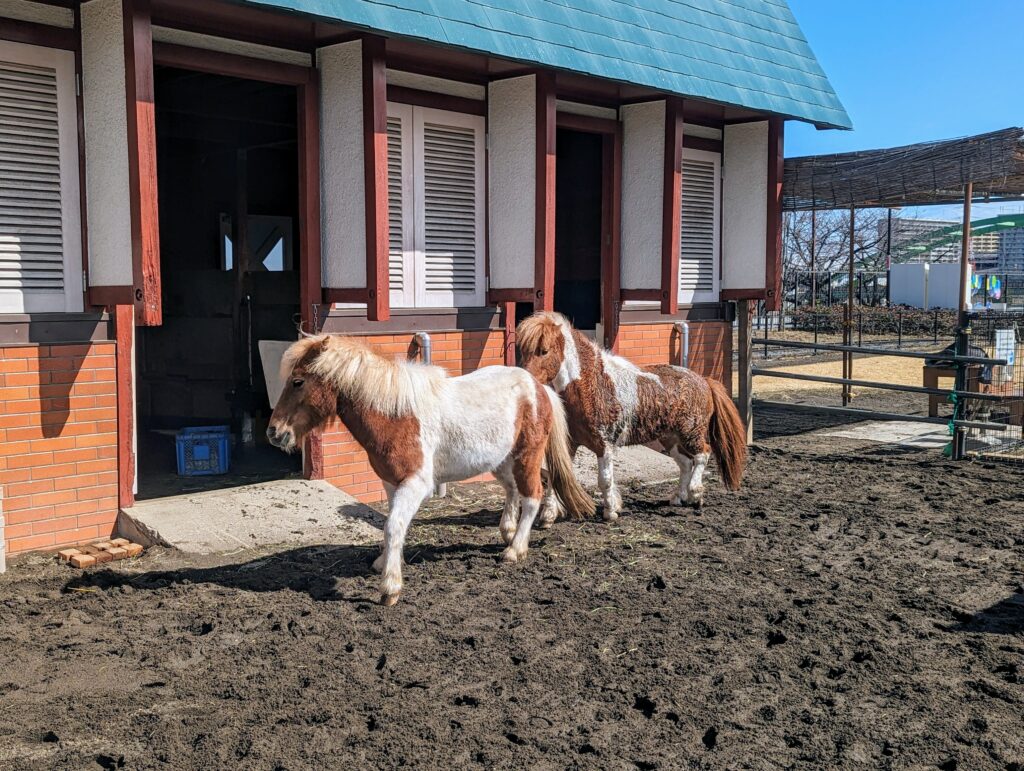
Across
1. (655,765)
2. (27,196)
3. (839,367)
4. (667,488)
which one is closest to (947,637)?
(655,765)

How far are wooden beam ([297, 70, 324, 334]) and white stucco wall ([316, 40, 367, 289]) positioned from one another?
0.06 meters

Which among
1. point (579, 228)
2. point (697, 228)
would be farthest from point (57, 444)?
point (697, 228)

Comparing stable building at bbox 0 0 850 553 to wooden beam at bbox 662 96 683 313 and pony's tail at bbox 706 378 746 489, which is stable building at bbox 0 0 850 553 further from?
pony's tail at bbox 706 378 746 489

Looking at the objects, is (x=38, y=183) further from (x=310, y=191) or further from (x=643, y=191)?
(x=643, y=191)

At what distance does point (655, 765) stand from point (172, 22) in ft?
17.7

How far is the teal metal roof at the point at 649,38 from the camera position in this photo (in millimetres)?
6996

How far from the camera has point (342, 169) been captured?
7250mm

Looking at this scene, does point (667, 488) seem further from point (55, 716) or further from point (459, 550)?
point (55, 716)

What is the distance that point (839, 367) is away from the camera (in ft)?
64.2

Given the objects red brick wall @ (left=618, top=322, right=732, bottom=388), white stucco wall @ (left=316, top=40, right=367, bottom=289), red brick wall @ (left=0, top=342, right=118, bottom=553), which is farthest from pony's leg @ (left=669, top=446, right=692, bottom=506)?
red brick wall @ (left=0, top=342, right=118, bottom=553)

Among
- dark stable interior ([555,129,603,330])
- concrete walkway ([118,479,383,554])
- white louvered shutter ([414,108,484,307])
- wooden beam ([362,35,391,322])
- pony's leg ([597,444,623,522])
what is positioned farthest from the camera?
dark stable interior ([555,129,603,330])

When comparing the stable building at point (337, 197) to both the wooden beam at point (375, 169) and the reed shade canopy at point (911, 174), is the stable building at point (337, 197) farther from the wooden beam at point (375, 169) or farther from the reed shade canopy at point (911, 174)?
the reed shade canopy at point (911, 174)

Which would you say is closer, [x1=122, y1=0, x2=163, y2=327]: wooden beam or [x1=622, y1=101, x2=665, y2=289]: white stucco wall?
[x1=122, y1=0, x2=163, y2=327]: wooden beam

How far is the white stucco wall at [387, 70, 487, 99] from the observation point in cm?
794
